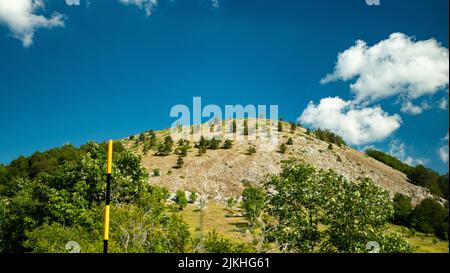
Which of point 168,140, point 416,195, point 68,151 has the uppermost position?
point 168,140

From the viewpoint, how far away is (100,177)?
126ft

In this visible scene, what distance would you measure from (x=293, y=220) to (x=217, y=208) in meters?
72.3

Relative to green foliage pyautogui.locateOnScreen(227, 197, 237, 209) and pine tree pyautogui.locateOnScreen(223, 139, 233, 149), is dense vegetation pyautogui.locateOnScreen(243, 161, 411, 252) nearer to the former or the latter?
green foliage pyautogui.locateOnScreen(227, 197, 237, 209)

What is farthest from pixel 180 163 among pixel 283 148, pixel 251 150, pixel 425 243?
pixel 425 243

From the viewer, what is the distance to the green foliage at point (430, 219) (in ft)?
311

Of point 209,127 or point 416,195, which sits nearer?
point 416,195

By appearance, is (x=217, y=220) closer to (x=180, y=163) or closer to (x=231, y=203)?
(x=231, y=203)

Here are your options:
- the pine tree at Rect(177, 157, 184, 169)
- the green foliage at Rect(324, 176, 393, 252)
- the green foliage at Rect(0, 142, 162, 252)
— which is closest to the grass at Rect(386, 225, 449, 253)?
the green foliage at Rect(324, 176, 393, 252)

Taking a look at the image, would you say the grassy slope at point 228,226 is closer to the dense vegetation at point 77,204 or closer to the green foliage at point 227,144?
the dense vegetation at point 77,204

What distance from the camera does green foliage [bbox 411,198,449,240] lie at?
94738mm

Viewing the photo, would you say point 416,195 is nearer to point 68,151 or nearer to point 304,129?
point 304,129
